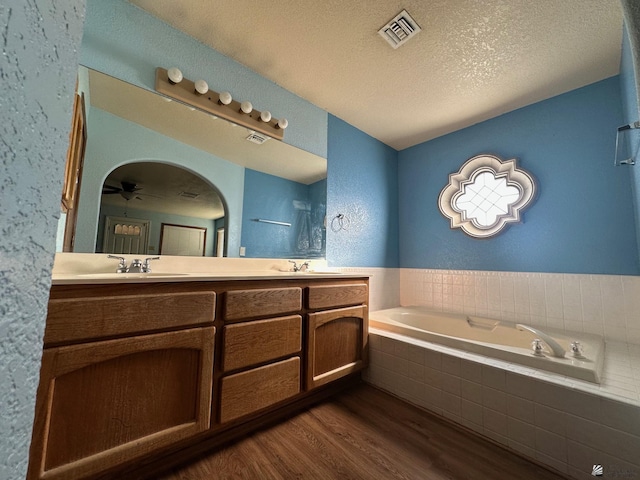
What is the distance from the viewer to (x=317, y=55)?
1708 millimetres

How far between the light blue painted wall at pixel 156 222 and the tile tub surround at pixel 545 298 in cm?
215

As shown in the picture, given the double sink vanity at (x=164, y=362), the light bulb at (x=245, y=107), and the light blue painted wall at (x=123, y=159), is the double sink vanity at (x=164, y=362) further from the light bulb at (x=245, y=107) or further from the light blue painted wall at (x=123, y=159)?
the light bulb at (x=245, y=107)

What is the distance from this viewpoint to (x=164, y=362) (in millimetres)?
1042

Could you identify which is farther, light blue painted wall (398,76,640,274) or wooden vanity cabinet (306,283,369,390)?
light blue painted wall (398,76,640,274)

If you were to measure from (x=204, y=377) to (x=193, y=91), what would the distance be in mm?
1611

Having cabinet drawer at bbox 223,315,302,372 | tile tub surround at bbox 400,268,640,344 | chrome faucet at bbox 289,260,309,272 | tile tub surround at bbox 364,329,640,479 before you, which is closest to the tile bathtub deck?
tile tub surround at bbox 364,329,640,479

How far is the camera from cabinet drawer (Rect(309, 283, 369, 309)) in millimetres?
1553

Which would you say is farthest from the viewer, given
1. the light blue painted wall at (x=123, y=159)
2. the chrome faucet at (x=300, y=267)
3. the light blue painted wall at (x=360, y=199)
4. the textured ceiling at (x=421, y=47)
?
the light blue painted wall at (x=360, y=199)

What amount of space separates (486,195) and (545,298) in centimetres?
97

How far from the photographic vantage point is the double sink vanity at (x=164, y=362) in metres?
0.85

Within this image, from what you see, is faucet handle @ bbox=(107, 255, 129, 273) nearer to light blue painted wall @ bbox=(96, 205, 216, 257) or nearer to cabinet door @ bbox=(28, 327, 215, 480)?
light blue painted wall @ bbox=(96, 205, 216, 257)

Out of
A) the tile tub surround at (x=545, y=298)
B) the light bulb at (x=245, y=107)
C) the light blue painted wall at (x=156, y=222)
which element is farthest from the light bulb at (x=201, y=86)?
the tile tub surround at (x=545, y=298)

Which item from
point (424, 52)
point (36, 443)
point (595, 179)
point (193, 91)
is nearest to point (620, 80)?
point (595, 179)

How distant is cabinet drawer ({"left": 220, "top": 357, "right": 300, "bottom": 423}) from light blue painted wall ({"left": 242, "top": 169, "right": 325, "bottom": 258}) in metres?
0.80
